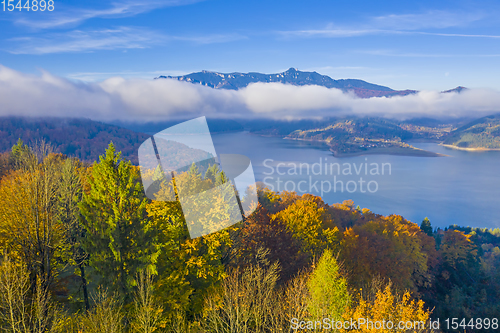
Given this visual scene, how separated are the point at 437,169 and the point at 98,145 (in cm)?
19004

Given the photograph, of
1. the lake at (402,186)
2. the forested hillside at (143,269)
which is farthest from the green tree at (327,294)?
the lake at (402,186)

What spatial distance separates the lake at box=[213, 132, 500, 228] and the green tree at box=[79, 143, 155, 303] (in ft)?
300

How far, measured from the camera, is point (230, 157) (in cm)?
1238

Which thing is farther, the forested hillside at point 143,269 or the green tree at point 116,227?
the green tree at point 116,227

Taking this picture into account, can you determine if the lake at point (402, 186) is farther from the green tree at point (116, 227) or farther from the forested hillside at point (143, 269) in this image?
the green tree at point (116, 227)

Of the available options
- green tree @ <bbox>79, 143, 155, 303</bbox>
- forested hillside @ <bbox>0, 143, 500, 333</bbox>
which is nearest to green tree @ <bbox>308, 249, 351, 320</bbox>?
forested hillside @ <bbox>0, 143, 500, 333</bbox>

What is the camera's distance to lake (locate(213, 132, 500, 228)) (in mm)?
112125

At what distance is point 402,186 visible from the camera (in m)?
145

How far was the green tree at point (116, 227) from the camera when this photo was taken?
14.2 m

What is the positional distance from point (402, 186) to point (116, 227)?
501ft

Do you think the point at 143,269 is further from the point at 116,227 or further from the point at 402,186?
the point at 402,186

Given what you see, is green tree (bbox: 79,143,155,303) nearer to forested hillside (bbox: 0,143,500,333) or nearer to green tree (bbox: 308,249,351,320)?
forested hillside (bbox: 0,143,500,333)

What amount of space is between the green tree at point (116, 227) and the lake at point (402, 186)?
91365 millimetres

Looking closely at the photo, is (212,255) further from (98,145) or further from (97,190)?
(98,145)
